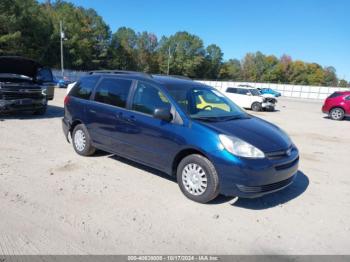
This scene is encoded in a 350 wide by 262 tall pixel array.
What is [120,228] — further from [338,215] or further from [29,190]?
[338,215]

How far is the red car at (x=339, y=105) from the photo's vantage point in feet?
55.4

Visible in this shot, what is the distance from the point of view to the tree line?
167ft

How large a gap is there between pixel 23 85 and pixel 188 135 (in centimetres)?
799

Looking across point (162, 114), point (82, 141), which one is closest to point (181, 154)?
point (162, 114)

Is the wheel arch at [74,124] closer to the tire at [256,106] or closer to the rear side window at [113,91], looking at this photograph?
the rear side window at [113,91]

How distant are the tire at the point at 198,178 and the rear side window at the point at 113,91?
1.66 metres

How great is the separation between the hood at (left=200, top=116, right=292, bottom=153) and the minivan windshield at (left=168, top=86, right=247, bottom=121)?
0.85 feet

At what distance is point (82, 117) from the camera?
6.29 metres

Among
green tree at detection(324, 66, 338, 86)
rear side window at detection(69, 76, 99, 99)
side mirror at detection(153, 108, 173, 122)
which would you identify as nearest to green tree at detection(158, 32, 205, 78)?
green tree at detection(324, 66, 338, 86)

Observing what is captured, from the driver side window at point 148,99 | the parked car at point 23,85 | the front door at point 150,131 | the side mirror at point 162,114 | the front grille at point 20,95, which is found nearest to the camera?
the side mirror at point 162,114

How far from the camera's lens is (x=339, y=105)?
17047 mm

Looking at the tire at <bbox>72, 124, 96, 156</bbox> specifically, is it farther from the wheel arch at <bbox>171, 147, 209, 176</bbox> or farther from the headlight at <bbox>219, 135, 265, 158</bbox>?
the headlight at <bbox>219, 135, 265, 158</bbox>

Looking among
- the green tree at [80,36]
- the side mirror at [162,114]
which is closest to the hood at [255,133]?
the side mirror at [162,114]

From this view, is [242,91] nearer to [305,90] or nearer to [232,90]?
[232,90]
